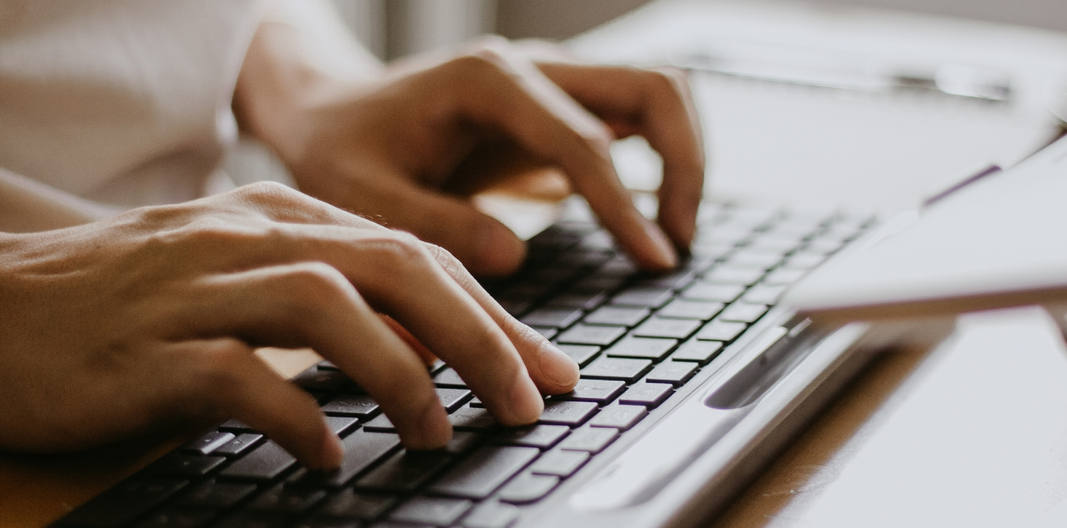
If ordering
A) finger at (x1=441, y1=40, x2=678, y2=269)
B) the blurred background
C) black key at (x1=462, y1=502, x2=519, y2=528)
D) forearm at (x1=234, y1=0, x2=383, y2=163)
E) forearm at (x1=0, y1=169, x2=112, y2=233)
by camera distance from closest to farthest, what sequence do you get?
black key at (x1=462, y1=502, x2=519, y2=528), forearm at (x1=0, y1=169, x2=112, y2=233), finger at (x1=441, y1=40, x2=678, y2=269), forearm at (x1=234, y1=0, x2=383, y2=163), the blurred background

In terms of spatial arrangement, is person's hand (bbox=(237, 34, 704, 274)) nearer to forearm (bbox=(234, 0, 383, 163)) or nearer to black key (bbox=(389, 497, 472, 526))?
forearm (bbox=(234, 0, 383, 163))

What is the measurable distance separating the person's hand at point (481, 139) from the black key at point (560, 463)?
238 mm

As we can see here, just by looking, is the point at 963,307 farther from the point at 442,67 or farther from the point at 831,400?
the point at 442,67

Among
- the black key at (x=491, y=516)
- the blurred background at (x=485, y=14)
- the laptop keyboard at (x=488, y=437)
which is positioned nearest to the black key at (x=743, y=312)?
the laptop keyboard at (x=488, y=437)

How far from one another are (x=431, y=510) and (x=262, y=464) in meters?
0.07

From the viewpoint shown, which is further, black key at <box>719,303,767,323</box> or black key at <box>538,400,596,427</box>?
black key at <box>719,303,767,323</box>

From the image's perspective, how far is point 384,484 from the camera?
0.31 m

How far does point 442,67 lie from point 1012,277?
0.43 metres

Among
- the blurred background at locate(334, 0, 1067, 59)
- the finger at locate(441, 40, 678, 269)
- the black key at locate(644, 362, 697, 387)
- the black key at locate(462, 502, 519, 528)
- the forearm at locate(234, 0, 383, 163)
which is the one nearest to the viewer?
the black key at locate(462, 502, 519, 528)

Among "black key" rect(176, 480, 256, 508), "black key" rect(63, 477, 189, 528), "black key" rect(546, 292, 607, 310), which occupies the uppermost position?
"black key" rect(546, 292, 607, 310)

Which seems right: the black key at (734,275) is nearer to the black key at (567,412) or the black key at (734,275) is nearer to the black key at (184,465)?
the black key at (567,412)

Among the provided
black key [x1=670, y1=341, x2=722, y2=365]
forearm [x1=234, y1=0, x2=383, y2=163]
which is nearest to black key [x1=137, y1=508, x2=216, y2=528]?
black key [x1=670, y1=341, x2=722, y2=365]

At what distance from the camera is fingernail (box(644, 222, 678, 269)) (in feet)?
1.82

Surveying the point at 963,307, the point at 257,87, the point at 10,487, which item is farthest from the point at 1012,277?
the point at 257,87
